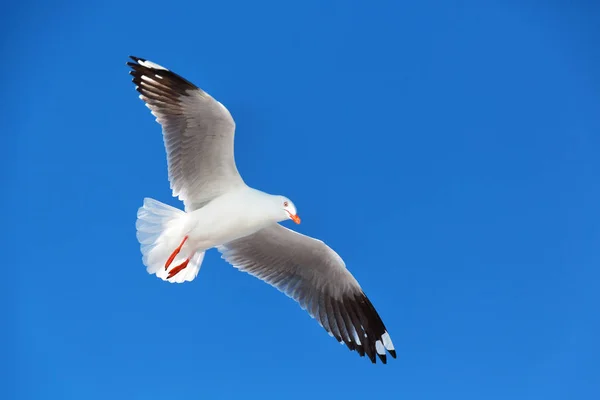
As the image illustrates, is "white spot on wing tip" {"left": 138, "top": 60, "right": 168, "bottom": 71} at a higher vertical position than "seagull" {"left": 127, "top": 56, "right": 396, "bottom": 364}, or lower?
higher

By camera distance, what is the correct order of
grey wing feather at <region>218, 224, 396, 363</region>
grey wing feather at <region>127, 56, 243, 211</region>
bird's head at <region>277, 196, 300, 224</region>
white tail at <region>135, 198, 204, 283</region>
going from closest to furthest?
grey wing feather at <region>127, 56, 243, 211</region>, bird's head at <region>277, 196, 300, 224</region>, white tail at <region>135, 198, 204, 283</region>, grey wing feather at <region>218, 224, 396, 363</region>

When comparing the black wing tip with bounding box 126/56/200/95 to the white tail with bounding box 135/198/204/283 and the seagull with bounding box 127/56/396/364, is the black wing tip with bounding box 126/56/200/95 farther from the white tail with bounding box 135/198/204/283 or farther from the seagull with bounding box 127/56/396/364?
the white tail with bounding box 135/198/204/283

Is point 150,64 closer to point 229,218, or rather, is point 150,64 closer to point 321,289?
point 229,218

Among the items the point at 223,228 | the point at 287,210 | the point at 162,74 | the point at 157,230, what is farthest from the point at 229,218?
the point at 162,74

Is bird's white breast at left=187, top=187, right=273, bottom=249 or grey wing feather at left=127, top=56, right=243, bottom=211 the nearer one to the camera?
grey wing feather at left=127, top=56, right=243, bottom=211

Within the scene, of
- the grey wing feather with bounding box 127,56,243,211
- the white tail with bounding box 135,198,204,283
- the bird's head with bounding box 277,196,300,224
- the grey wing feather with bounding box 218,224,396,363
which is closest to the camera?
the grey wing feather with bounding box 127,56,243,211

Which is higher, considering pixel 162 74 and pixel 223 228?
pixel 162 74

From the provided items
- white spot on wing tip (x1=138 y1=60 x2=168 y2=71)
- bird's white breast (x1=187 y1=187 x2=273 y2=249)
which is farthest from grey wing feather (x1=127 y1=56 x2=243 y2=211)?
bird's white breast (x1=187 y1=187 x2=273 y2=249)

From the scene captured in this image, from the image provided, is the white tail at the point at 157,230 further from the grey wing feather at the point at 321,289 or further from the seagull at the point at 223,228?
the grey wing feather at the point at 321,289

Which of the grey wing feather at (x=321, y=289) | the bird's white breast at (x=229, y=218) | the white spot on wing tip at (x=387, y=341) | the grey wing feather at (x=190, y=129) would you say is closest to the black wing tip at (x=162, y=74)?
the grey wing feather at (x=190, y=129)
